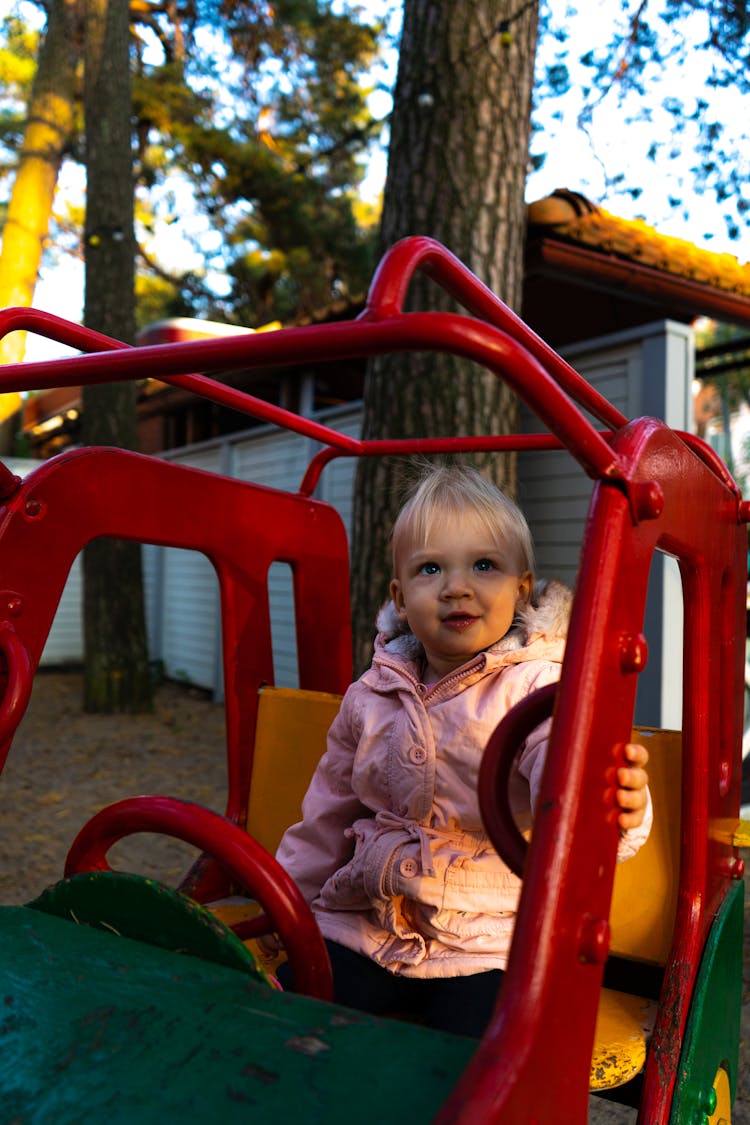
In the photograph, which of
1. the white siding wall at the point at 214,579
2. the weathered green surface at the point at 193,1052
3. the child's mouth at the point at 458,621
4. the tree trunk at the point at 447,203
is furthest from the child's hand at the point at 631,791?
the white siding wall at the point at 214,579

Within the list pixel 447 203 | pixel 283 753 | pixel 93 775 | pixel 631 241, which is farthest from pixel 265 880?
pixel 631 241

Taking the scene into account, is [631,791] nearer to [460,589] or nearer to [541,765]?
[541,765]

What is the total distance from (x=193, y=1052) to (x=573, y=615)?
0.56 meters

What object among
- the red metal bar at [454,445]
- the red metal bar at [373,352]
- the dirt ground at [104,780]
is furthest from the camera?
the dirt ground at [104,780]

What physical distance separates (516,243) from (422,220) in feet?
1.22

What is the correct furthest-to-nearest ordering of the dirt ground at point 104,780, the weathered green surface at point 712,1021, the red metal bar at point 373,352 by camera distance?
the dirt ground at point 104,780 → the weathered green surface at point 712,1021 → the red metal bar at point 373,352

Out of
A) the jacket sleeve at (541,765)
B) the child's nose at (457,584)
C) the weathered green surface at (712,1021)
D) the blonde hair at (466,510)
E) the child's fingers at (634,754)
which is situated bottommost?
the weathered green surface at (712,1021)

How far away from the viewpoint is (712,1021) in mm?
1497

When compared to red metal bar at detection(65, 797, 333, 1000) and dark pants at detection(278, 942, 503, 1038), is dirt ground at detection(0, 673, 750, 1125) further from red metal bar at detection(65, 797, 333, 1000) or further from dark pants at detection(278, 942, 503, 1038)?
red metal bar at detection(65, 797, 333, 1000)

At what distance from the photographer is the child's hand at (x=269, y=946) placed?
1.71 metres

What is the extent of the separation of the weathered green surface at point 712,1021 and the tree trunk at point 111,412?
608 cm

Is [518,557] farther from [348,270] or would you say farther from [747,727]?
[348,270]

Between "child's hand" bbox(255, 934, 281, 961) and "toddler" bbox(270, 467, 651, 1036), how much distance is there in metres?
0.11

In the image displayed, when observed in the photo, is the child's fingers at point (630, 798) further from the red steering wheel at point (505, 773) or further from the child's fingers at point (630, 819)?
the red steering wheel at point (505, 773)
